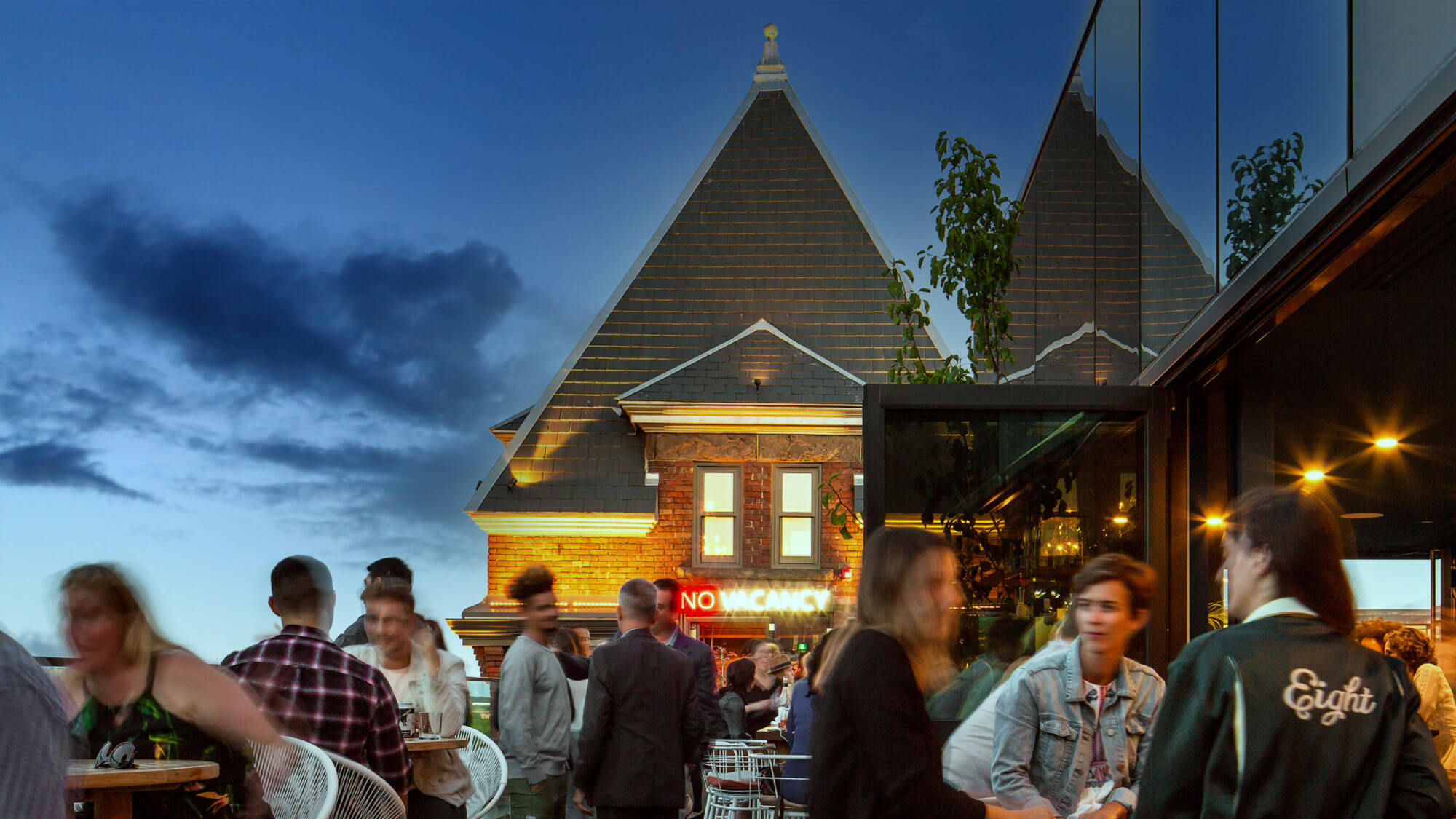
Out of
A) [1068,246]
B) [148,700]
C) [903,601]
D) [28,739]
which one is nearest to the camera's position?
[28,739]

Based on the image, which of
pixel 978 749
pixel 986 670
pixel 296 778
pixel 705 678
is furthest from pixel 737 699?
pixel 978 749

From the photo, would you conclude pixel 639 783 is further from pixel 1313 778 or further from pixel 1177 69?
pixel 1177 69

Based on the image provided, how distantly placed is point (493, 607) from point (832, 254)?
768 centimetres

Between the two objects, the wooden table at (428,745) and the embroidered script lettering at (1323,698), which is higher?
the embroidered script lettering at (1323,698)

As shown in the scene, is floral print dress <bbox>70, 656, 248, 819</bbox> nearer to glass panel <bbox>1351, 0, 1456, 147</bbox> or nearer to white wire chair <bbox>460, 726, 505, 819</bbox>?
white wire chair <bbox>460, 726, 505, 819</bbox>

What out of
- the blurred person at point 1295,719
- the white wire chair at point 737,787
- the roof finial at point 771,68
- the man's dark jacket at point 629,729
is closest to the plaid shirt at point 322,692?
the man's dark jacket at point 629,729

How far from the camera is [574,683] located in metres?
8.02

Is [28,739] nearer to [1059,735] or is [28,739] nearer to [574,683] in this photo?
[1059,735]

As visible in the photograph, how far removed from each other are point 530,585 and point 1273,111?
4379 mm

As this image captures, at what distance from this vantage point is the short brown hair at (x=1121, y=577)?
390 cm

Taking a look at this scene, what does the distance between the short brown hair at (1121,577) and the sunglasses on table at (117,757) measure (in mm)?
2967

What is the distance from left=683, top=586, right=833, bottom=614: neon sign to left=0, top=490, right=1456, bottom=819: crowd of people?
10.8 metres

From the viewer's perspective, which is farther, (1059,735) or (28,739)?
(1059,735)

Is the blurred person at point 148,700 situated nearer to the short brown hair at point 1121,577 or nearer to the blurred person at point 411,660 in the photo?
the blurred person at point 411,660
